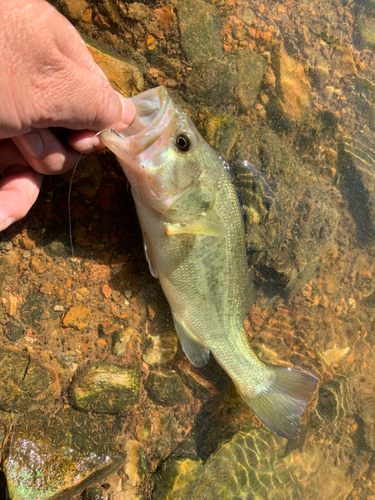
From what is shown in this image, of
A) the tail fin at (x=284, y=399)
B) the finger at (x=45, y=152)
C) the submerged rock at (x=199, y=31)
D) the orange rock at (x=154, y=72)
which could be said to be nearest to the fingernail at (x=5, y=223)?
the finger at (x=45, y=152)

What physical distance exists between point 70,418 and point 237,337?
4.92ft

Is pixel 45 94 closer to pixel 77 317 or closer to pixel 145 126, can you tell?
pixel 145 126

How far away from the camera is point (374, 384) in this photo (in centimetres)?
392

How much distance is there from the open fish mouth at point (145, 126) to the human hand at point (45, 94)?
2.6 inches

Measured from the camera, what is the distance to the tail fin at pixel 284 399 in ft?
9.55

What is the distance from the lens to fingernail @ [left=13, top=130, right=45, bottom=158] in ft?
6.74

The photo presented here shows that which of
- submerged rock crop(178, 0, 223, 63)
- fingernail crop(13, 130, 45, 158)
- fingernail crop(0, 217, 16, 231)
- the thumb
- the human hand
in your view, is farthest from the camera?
A: submerged rock crop(178, 0, 223, 63)

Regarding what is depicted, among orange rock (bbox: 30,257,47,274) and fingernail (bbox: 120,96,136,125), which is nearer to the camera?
fingernail (bbox: 120,96,136,125)

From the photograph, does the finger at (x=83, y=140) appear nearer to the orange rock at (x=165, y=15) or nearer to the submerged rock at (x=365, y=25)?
the orange rock at (x=165, y=15)

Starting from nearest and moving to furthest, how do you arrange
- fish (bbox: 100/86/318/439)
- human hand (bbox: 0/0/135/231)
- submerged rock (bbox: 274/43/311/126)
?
human hand (bbox: 0/0/135/231), fish (bbox: 100/86/318/439), submerged rock (bbox: 274/43/311/126)

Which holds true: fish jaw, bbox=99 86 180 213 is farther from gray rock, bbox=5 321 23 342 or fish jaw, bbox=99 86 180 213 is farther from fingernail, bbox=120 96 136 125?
gray rock, bbox=5 321 23 342

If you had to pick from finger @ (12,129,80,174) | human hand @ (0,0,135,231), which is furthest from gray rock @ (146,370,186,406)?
finger @ (12,129,80,174)

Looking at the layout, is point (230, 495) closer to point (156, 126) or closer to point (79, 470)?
point (79, 470)

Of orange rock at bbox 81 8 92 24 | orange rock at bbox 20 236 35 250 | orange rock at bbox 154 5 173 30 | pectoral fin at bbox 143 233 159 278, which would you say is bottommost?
orange rock at bbox 20 236 35 250
